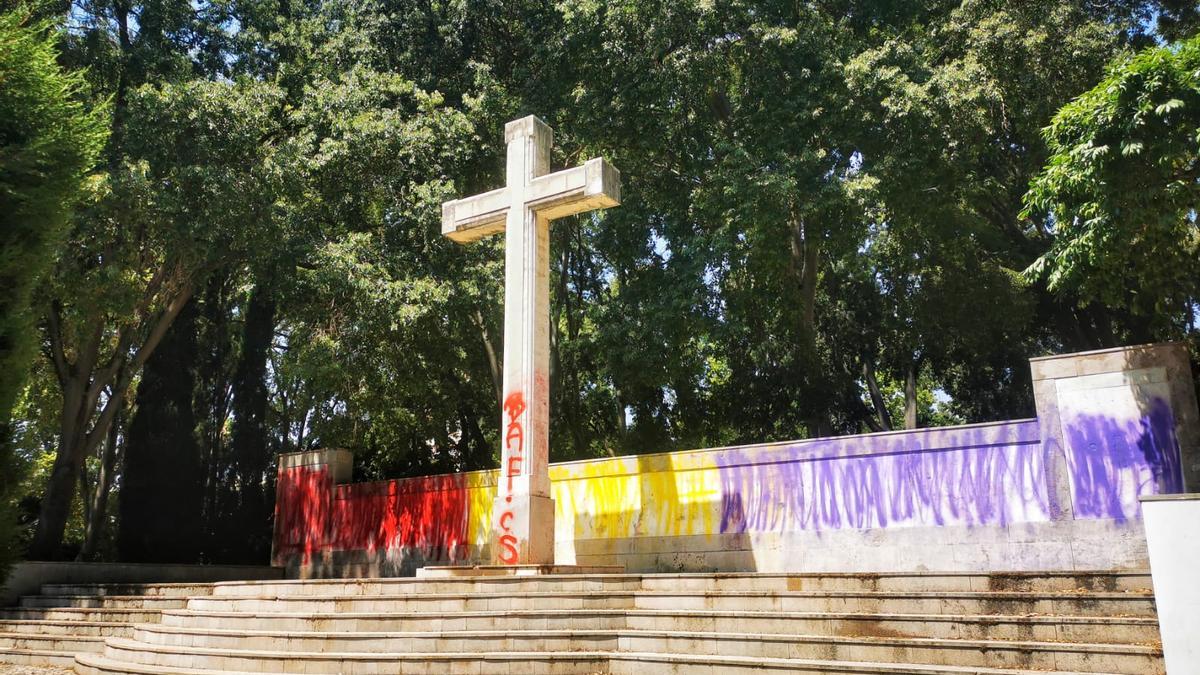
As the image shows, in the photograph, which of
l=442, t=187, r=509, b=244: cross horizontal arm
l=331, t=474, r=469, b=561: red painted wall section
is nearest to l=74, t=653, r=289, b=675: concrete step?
l=331, t=474, r=469, b=561: red painted wall section

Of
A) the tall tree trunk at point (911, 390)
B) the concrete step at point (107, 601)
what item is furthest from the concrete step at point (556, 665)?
the tall tree trunk at point (911, 390)

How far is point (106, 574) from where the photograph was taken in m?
16.3

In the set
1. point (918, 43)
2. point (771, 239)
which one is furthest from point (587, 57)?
point (918, 43)

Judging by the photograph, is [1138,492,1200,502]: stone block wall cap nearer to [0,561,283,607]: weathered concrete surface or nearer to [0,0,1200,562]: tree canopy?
[0,0,1200,562]: tree canopy

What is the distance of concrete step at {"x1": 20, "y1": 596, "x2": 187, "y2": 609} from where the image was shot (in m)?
12.8

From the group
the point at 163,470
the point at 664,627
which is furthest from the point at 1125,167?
the point at 163,470

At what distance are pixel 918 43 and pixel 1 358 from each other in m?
16.2

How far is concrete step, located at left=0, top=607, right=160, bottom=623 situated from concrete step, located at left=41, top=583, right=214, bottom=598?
63 centimetres

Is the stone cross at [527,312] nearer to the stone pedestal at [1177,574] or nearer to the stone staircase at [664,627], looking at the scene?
the stone staircase at [664,627]

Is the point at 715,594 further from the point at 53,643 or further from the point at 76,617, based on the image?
the point at 76,617

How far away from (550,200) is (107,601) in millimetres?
9081

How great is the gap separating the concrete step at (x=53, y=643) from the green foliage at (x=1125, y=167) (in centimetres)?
1298

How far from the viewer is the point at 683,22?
683 inches

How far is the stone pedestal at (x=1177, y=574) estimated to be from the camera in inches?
230
